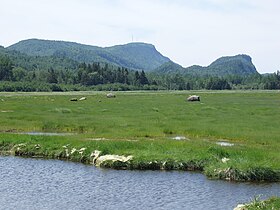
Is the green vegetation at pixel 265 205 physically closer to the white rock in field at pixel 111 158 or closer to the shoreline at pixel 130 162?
the shoreline at pixel 130 162

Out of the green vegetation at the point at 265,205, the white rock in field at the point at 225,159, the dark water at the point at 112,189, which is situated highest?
the green vegetation at the point at 265,205

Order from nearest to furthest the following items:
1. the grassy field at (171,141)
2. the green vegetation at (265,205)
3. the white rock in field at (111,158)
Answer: the green vegetation at (265,205) < the grassy field at (171,141) < the white rock in field at (111,158)

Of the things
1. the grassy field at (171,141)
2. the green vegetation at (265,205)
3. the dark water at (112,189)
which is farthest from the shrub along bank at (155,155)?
the green vegetation at (265,205)

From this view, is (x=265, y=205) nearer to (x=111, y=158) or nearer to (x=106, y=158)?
(x=111, y=158)

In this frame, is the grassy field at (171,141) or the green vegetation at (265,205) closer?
the green vegetation at (265,205)

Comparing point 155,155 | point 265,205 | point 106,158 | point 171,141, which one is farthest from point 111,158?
point 265,205

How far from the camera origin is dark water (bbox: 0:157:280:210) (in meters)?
25.2

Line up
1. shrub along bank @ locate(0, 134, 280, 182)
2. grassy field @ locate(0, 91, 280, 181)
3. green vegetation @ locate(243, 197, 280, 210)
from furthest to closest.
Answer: grassy field @ locate(0, 91, 280, 181) → shrub along bank @ locate(0, 134, 280, 182) → green vegetation @ locate(243, 197, 280, 210)

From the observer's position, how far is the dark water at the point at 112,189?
25234mm

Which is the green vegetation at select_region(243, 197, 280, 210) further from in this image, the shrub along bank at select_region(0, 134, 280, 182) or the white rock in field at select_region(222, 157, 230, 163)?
the white rock in field at select_region(222, 157, 230, 163)

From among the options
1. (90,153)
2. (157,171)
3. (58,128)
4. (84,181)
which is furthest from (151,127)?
(84,181)

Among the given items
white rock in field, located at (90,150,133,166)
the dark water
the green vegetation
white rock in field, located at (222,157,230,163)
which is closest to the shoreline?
white rock in field, located at (90,150,133,166)

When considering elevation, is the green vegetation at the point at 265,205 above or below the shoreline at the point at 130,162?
above

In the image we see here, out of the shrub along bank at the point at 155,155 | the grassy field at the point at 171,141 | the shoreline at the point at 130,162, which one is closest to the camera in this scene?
the shoreline at the point at 130,162
